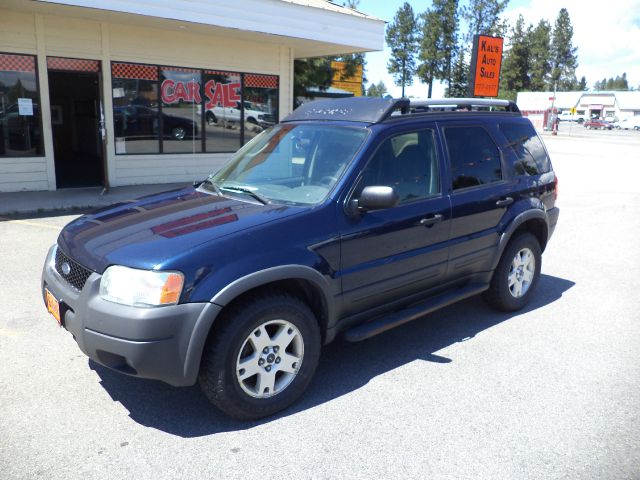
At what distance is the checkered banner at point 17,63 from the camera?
10375mm

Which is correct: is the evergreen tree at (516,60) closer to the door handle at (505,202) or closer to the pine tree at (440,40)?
the pine tree at (440,40)

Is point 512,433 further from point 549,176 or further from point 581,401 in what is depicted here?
point 549,176

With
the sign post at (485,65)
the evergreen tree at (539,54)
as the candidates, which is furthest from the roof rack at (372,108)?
the evergreen tree at (539,54)

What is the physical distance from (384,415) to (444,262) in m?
1.41

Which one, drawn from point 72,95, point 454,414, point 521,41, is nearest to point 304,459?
point 454,414

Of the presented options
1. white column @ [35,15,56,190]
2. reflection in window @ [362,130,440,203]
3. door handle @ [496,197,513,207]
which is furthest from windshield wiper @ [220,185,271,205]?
white column @ [35,15,56,190]

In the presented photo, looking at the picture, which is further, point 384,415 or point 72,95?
point 72,95

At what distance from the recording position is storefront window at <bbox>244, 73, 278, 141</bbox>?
14.1m

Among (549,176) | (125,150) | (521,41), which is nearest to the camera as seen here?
(549,176)

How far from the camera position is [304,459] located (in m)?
2.95

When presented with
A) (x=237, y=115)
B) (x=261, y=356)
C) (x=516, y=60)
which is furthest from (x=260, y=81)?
(x=516, y=60)

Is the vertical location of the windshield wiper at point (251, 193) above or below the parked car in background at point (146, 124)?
below

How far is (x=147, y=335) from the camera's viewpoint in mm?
2850

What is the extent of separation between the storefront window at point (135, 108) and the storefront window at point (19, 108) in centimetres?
159
